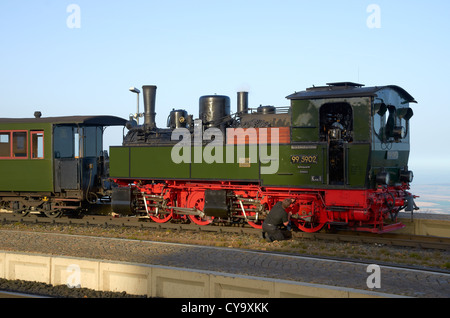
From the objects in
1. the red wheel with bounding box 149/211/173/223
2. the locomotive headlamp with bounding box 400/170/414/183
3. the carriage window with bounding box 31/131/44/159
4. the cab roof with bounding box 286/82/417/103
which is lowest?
the red wheel with bounding box 149/211/173/223

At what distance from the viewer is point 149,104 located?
48.0ft

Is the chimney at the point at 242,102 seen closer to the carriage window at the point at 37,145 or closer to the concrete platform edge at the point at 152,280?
the carriage window at the point at 37,145

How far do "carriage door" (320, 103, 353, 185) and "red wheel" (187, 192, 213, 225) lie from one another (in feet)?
11.7

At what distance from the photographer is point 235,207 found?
12781 millimetres

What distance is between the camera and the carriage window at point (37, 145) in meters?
15.1

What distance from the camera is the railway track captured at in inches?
427

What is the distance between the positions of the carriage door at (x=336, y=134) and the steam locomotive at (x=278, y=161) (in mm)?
23

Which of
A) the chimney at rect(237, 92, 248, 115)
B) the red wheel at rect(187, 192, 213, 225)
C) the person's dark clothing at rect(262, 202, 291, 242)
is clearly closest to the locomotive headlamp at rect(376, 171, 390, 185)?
the person's dark clothing at rect(262, 202, 291, 242)

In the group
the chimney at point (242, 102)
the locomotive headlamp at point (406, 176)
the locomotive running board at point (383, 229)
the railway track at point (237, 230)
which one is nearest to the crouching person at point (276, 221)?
the railway track at point (237, 230)

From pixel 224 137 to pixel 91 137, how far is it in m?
5.16

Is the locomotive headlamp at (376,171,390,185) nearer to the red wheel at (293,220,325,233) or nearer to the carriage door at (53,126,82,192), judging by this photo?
the red wheel at (293,220,325,233)

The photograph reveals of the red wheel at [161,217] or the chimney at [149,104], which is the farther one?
the chimney at [149,104]
